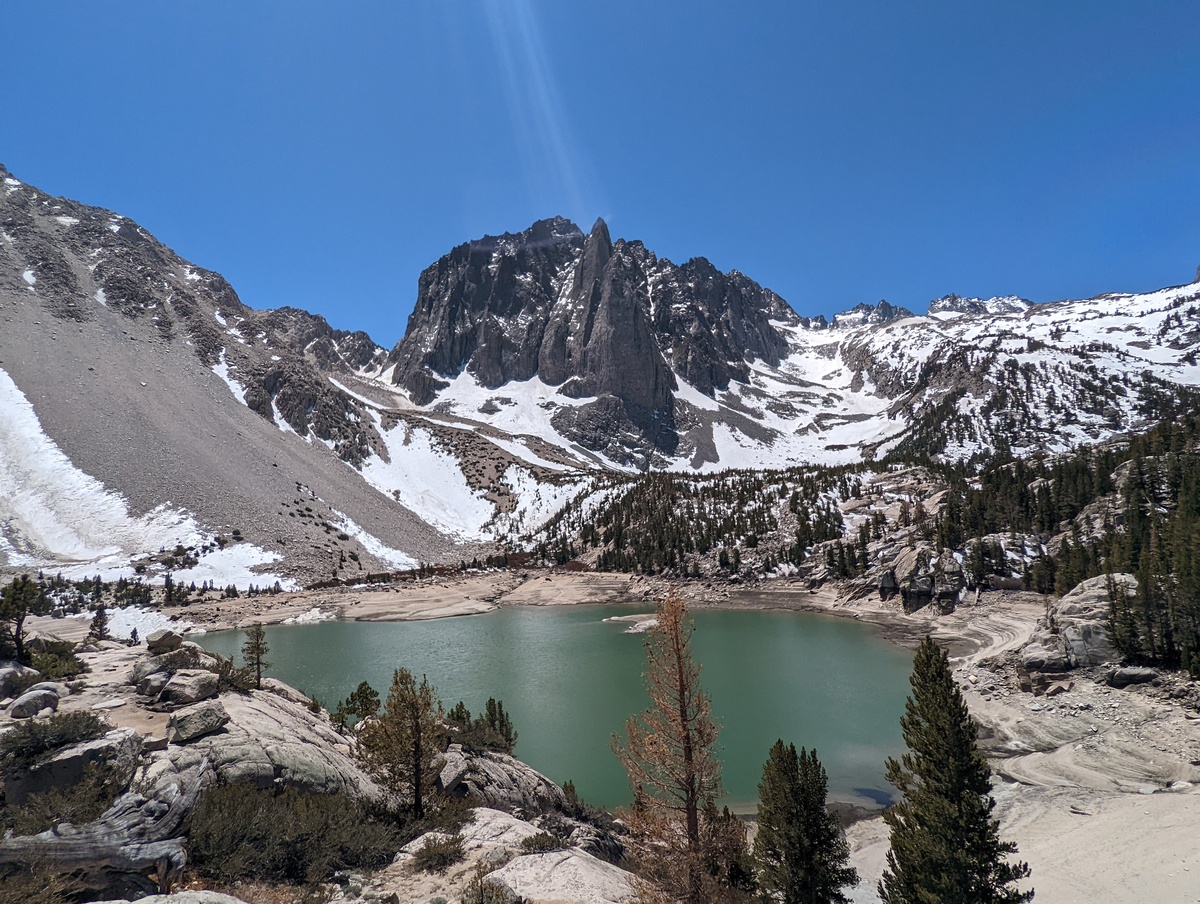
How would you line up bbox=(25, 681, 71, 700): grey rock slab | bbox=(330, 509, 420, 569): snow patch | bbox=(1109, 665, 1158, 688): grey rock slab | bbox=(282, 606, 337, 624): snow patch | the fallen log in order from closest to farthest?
the fallen log → bbox=(25, 681, 71, 700): grey rock slab → bbox=(1109, 665, 1158, 688): grey rock slab → bbox=(282, 606, 337, 624): snow patch → bbox=(330, 509, 420, 569): snow patch

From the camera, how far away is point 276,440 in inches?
3469

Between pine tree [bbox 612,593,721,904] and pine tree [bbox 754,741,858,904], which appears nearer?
pine tree [bbox 612,593,721,904]

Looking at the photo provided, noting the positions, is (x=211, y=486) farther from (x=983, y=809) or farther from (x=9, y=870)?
(x=983, y=809)

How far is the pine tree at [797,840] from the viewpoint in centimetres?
1048

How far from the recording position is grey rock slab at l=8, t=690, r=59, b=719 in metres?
10.2

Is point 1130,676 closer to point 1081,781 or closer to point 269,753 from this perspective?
point 1081,781

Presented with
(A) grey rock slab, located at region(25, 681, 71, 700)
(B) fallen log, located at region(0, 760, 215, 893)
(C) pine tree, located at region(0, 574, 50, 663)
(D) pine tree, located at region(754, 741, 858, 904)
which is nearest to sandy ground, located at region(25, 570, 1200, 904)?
(D) pine tree, located at region(754, 741, 858, 904)

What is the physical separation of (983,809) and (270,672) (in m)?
38.5

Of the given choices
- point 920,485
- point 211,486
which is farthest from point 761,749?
point 211,486

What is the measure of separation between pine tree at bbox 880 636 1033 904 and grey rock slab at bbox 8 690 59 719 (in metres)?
16.7

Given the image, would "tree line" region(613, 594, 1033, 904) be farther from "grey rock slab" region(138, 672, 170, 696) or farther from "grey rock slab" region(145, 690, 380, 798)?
"grey rock slab" region(138, 672, 170, 696)

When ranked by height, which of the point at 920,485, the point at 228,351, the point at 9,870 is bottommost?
the point at 9,870

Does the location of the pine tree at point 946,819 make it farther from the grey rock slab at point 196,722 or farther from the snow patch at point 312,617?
the snow patch at point 312,617

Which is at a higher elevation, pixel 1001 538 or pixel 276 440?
pixel 276 440
